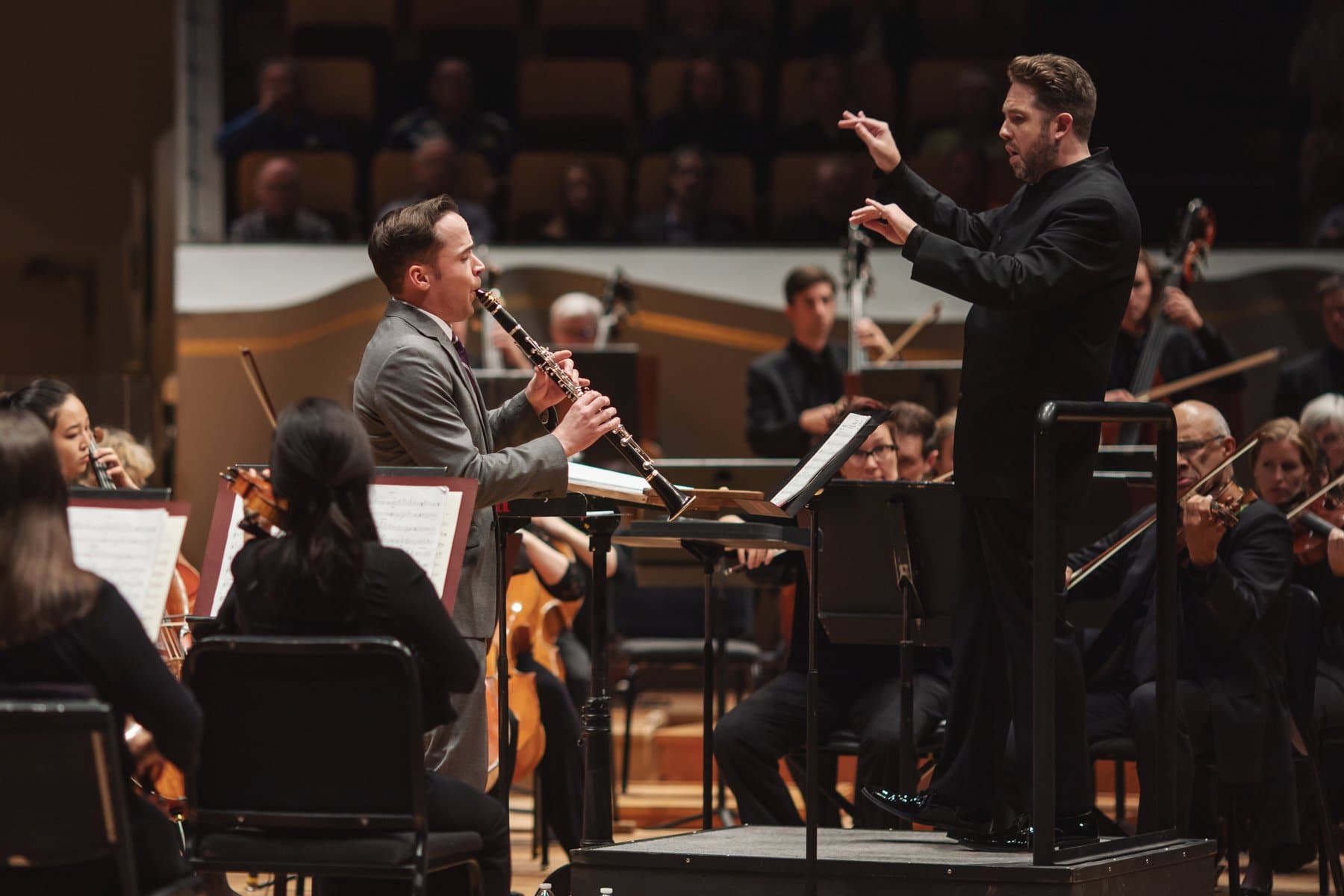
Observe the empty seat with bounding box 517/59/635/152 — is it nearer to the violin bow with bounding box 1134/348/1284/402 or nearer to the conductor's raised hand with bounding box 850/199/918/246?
the violin bow with bounding box 1134/348/1284/402

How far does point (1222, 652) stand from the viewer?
4.16 m

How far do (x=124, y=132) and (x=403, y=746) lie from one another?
6.56 metres

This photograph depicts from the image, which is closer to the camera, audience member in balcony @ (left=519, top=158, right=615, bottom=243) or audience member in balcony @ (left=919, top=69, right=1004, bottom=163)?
audience member in balcony @ (left=519, top=158, right=615, bottom=243)

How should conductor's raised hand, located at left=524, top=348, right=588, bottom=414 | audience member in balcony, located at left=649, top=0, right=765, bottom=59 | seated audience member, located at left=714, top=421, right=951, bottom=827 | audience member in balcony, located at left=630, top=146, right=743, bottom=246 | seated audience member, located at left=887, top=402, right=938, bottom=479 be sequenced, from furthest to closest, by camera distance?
audience member in balcony, located at left=649, top=0, right=765, bottom=59 < audience member in balcony, located at left=630, top=146, right=743, bottom=246 < seated audience member, located at left=887, top=402, right=938, bottom=479 < seated audience member, located at left=714, top=421, right=951, bottom=827 < conductor's raised hand, located at left=524, top=348, right=588, bottom=414

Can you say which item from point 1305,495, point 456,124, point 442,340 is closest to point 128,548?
point 442,340

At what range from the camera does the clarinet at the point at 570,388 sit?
129 inches

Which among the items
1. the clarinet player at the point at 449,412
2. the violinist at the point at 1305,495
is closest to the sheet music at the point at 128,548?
the clarinet player at the point at 449,412

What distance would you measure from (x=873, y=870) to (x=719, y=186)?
14.7 ft

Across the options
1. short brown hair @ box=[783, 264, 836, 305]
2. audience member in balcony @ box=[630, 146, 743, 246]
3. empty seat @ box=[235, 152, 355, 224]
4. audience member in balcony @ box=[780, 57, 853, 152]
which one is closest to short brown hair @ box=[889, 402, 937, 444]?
short brown hair @ box=[783, 264, 836, 305]

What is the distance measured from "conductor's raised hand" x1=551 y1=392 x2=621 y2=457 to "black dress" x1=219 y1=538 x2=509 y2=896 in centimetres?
63

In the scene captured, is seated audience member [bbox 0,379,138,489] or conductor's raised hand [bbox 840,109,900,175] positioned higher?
conductor's raised hand [bbox 840,109,900,175]

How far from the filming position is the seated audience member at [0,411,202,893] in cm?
234

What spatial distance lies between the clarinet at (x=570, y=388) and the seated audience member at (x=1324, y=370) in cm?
312

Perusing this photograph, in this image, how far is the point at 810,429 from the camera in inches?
223
